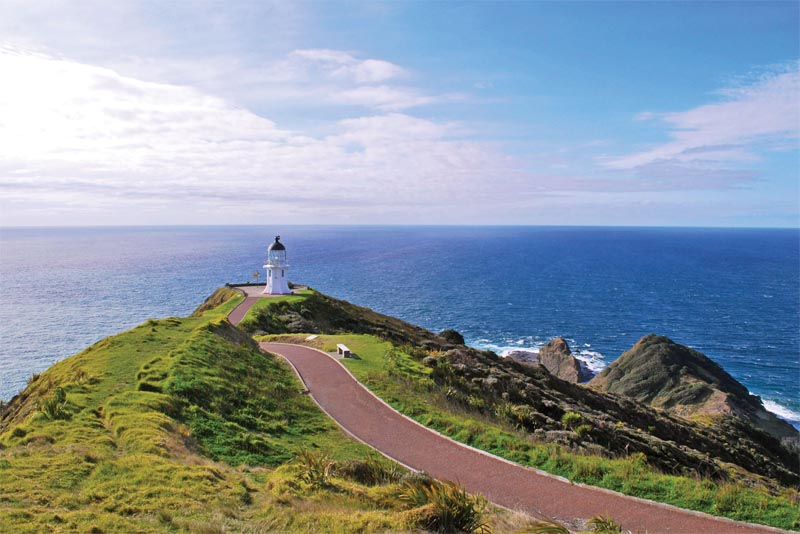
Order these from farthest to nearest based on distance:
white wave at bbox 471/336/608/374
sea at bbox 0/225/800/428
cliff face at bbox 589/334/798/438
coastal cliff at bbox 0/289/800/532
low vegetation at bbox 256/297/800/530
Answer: sea at bbox 0/225/800/428 → white wave at bbox 471/336/608/374 → cliff face at bbox 589/334/798/438 → low vegetation at bbox 256/297/800/530 → coastal cliff at bbox 0/289/800/532

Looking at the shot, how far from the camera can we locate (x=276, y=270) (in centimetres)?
4866

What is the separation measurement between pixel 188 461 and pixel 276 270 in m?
37.8

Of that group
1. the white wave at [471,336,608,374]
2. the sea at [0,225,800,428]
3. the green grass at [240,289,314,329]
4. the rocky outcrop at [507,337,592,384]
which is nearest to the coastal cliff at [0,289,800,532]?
the green grass at [240,289,314,329]

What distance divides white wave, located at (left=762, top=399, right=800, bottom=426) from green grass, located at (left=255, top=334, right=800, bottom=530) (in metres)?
39.1

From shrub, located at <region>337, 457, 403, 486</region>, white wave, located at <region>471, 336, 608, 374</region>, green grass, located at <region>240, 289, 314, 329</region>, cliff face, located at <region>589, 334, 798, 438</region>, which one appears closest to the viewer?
shrub, located at <region>337, 457, 403, 486</region>

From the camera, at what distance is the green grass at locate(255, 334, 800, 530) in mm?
11750

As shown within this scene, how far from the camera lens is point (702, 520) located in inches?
444

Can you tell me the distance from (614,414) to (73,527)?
96.6ft

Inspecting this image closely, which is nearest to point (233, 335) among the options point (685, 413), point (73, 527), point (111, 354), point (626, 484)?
point (111, 354)

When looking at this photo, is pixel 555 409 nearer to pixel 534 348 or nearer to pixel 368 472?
pixel 368 472

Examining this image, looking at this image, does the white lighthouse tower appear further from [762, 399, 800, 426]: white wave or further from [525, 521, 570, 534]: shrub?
[762, 399, 800, 426]: white wave

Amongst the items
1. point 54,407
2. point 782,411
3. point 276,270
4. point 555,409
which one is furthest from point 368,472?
point 782,411

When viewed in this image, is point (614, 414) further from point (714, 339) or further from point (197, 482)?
point (714, 339)

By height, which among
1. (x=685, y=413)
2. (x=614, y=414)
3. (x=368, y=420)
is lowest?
(x=685, y=413)
